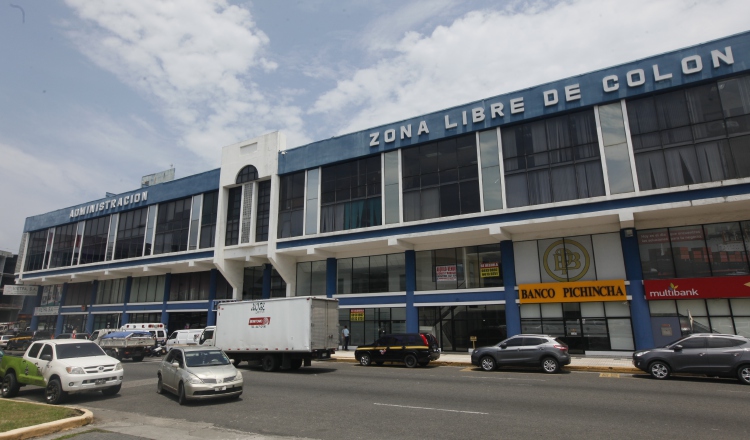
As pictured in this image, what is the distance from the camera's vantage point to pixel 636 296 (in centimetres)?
2283

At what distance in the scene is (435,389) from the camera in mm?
14195

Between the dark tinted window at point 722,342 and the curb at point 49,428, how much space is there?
19017mm

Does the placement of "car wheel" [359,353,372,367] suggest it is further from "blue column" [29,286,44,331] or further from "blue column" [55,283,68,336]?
"blue column" [29,286,44,331]

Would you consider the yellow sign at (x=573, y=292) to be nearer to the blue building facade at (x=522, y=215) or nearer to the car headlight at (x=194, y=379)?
the blue building facade at (x=522, y=215)

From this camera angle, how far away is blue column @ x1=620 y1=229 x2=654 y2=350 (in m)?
22.4

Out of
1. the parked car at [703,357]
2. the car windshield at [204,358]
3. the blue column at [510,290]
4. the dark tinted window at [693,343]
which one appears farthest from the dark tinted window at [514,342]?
the car windshield at [204,358]

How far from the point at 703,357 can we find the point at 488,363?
785cm

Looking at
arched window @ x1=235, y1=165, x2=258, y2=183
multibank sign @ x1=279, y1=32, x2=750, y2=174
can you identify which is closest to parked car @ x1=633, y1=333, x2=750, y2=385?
multibank sign @ x1=279, y1=32, x2=750, y2=174

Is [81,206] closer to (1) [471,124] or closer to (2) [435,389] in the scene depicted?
(1) [471,124]

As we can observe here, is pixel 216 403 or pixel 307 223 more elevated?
pixel 307 223

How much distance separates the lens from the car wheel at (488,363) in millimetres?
19562

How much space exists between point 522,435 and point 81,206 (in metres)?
55.9

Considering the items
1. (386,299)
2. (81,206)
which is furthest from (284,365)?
(81,206)

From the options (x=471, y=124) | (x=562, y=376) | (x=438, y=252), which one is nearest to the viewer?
(x=562, y=376)
